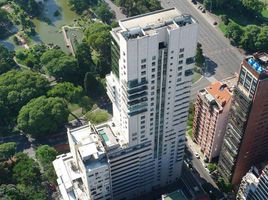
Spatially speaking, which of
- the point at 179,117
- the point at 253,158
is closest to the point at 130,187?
the point at 179,117

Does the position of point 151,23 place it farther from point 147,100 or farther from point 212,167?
point 212,167

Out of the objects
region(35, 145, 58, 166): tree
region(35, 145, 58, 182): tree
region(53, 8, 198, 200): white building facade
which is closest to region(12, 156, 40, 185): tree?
region(35, 145, 58, 166): tree

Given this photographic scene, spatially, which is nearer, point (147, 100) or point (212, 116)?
point (147, 100)

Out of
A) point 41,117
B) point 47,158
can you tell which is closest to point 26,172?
point 47,158

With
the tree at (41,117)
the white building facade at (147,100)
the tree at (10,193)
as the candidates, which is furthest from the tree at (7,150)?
the white building facade at (147,100)

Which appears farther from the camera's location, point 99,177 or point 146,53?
point 99,177

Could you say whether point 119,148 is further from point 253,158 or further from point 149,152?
point 253,158
